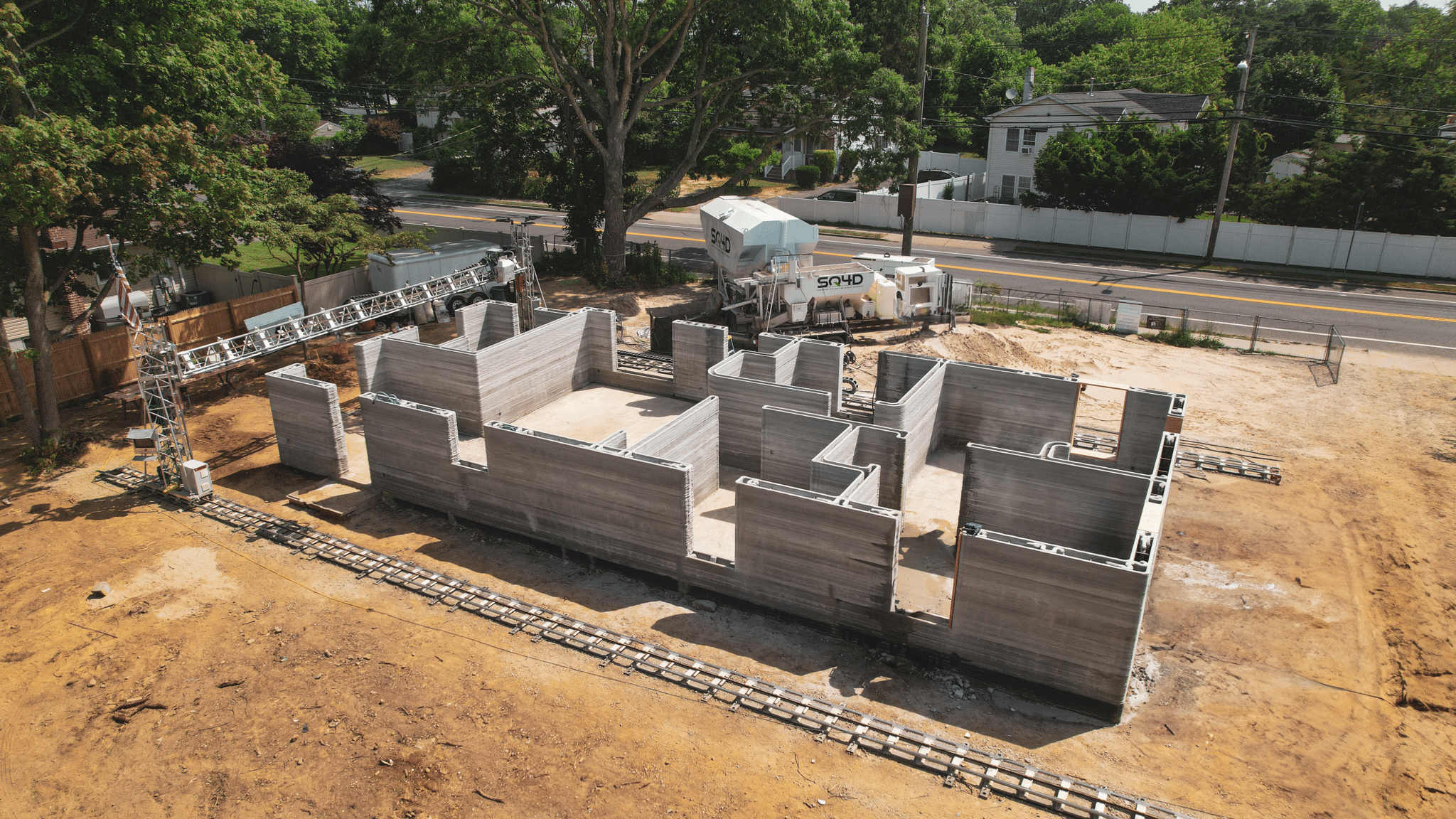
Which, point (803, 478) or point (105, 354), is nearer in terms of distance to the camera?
point (803, 478)

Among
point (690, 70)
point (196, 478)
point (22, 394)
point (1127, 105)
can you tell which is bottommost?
point (196, 478)

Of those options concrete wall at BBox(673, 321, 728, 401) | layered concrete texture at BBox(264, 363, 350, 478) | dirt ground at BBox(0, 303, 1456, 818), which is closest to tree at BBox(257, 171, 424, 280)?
layered concrete texture at BBox(264, 363, 350, 478)

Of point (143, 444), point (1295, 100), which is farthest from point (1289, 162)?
point (143, 444)

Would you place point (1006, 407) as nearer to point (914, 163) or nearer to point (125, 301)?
point (914, 163)

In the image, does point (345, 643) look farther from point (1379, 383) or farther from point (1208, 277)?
point (1208, 277)

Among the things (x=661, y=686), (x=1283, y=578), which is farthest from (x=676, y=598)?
(x=1283, y=578)

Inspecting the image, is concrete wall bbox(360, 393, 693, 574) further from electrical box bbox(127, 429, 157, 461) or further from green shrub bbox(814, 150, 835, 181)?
green shrub bbox(814, 150, 835, 181)
